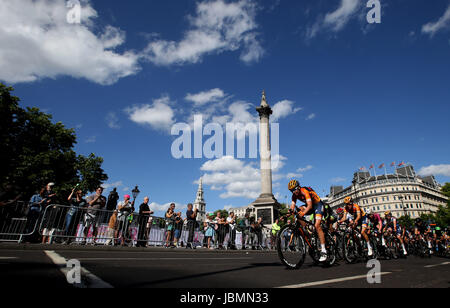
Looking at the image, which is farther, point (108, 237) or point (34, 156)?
point (34, 156)

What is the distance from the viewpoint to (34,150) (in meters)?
25.5

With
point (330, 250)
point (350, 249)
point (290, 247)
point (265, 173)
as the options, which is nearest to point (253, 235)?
point (350, 249)

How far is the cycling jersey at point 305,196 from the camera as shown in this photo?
573cm

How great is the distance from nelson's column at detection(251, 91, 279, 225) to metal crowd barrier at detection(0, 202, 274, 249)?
1025 centimetres

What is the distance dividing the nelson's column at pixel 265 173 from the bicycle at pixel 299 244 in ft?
61.4

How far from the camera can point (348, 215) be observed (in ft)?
26.3

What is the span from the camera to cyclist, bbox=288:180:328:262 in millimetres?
5519

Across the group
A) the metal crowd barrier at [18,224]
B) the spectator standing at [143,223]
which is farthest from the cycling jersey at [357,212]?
the metal crowd barrier at [18,224]

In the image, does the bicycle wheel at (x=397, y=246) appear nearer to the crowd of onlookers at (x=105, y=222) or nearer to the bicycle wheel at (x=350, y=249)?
the bicycle wheel at (x=350, y=249)

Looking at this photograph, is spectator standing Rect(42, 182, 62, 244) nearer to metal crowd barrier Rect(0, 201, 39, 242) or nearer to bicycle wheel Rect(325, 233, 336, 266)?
metal crowd barrier Rect(0, 201, 39, 242)

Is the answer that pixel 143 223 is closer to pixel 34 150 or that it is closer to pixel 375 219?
pixel 375 219
